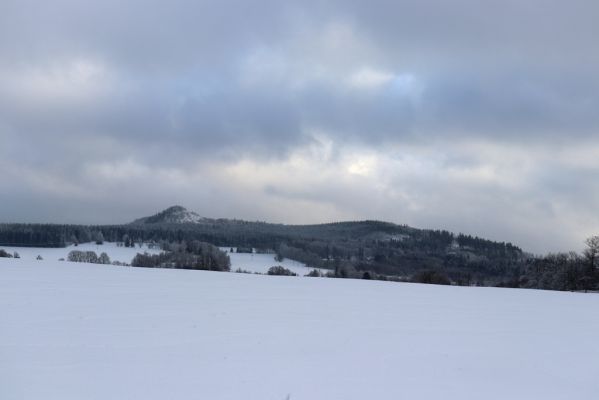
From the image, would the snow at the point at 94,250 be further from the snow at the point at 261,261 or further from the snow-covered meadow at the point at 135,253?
the snow at the point at 261,261

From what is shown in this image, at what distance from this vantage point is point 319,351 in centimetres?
1016

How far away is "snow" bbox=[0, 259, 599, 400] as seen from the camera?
7.82 meters

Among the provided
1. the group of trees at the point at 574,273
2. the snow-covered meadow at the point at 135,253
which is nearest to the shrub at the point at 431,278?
the group of trees at the point at 574,273

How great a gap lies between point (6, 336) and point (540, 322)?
13.3 m

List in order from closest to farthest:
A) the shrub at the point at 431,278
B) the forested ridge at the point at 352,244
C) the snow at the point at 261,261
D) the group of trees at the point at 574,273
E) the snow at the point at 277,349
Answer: the snow at the point at 277,349 < the group of trees at the point at 574,273 < the shrub at the point at 431,278 < the snow at the point at 261,261 < the forested ridge at the point at 352,244

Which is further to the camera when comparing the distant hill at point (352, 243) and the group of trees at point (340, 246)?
the distant hill at point (352, 243)

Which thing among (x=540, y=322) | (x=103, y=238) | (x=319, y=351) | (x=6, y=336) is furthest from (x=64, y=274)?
→ (x=103, y=238)

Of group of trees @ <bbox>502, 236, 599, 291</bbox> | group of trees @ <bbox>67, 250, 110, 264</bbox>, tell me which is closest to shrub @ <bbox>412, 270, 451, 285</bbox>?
group of trees @ <bbox>502, 236, 599, 291</bbox>

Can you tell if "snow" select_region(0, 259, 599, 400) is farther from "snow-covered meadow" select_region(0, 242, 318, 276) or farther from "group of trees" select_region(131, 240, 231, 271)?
"snow-covered meadow" select_region(0, 242, 318, 276)

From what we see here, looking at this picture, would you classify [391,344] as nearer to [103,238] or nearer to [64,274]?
[64,274]

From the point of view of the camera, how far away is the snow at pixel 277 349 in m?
7.82

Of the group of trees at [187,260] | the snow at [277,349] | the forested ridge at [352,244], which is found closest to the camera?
the snow at [277,349]

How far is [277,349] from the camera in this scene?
1018 centimetres

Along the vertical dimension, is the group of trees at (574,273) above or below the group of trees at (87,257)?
above
